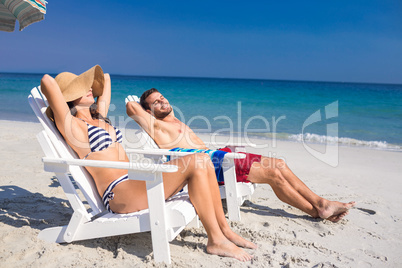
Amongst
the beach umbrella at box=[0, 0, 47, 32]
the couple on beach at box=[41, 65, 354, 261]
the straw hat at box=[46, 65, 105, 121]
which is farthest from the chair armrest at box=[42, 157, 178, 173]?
the beach umbrella at box=[0, 0, 47, 32]

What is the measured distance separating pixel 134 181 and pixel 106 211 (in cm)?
47

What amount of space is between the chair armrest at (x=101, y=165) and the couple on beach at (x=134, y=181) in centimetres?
24

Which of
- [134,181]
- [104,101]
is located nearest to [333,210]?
[134,181]

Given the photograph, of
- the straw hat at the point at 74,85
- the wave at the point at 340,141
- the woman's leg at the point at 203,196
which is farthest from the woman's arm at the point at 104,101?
the wave at the point at 340,141

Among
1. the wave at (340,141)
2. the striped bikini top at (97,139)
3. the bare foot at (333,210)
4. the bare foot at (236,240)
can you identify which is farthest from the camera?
the wave at (340,141)

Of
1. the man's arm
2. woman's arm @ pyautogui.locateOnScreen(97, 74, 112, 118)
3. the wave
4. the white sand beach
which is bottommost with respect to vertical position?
the white sand beach

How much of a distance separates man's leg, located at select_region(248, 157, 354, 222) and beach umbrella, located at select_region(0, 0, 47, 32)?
2207mm

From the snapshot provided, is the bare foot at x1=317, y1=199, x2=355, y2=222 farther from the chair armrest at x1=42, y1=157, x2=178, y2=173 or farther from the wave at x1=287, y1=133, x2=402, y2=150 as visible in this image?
the wave at x1=287, y1=133, x2=402, y2=150

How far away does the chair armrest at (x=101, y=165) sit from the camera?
2096mm

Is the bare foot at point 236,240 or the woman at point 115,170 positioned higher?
the woman at point 115,170

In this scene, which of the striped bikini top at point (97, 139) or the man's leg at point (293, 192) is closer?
the striped bikini top at point (97, 139)

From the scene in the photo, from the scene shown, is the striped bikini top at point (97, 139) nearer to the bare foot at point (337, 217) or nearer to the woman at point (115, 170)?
the woman at point (115, 170)

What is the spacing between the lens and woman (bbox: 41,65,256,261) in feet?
7.77

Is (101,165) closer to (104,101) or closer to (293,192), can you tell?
(104,101)
